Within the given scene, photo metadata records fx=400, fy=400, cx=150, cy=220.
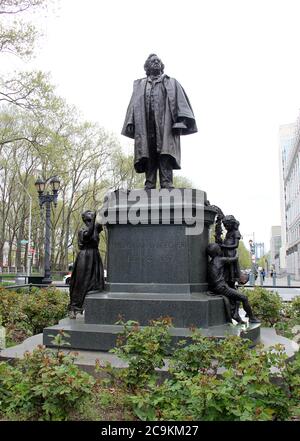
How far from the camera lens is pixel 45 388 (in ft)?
10.8

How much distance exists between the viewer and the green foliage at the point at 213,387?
3096mm

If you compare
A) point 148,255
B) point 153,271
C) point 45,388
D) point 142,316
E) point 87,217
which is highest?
point 87,217

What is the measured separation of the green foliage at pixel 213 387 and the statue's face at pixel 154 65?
5.01 metres

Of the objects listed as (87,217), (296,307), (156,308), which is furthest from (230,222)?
(296,307)

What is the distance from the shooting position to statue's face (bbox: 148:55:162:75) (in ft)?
24.0

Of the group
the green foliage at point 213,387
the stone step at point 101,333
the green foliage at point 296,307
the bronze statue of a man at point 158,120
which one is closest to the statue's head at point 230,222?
the bronze statue of a man at point 158,120

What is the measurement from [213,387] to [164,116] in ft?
16.8

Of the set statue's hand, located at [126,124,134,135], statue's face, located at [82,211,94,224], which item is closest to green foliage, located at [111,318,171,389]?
statue's face, located at [82,211,94,224]

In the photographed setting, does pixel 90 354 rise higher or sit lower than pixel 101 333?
lower

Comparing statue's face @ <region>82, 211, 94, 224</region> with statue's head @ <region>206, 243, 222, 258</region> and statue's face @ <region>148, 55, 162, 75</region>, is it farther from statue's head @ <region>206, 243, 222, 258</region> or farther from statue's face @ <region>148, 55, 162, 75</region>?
statue's face @ <region>148, 55, 162, 75</region>

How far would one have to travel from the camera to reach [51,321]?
8.27m

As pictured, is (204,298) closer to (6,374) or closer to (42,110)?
(6,374)

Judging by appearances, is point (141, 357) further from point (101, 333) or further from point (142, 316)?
point (142, 316)
